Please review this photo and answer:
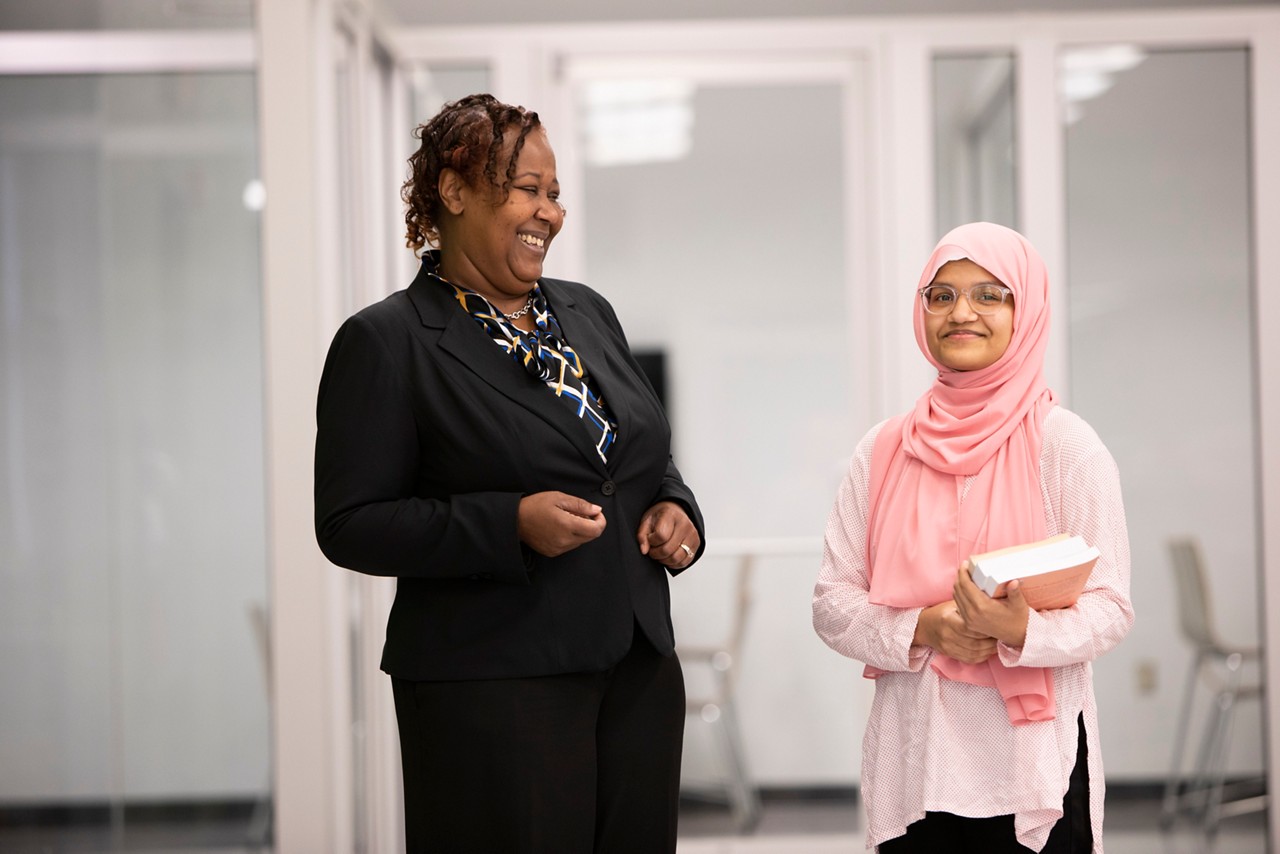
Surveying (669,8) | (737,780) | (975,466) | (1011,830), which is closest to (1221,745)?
(737,780)

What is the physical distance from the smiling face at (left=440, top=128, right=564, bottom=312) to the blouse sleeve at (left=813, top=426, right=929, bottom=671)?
0.56 meters

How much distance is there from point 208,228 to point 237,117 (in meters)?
0.23

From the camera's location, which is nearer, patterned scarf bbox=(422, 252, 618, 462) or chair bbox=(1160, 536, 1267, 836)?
patterned scarf bbox=(422, 252, 618, 462)

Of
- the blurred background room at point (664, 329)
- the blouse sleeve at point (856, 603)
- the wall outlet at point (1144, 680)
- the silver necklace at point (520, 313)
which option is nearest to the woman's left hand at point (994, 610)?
the blouse sleeve at point (856, 603)

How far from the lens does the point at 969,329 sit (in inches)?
62.2

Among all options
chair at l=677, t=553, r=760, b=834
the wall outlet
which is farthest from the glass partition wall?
the wall outlet

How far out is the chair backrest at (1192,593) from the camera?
132 inches

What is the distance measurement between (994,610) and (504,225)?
759 millimetres

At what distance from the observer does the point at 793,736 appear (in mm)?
4383

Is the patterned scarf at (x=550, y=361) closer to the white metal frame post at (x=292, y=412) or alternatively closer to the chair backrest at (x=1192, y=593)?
the white metal frame post at (x=292, y=412)

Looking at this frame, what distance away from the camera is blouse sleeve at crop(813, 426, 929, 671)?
1572 mm

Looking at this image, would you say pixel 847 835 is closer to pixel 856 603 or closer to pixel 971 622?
pixel 856 603

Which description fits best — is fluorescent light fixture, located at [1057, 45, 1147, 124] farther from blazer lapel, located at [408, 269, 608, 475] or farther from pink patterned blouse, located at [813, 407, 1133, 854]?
blazer lapel, located at [408, 269, 608, 475]

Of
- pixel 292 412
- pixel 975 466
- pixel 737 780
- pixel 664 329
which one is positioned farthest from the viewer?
pixel 664 329
